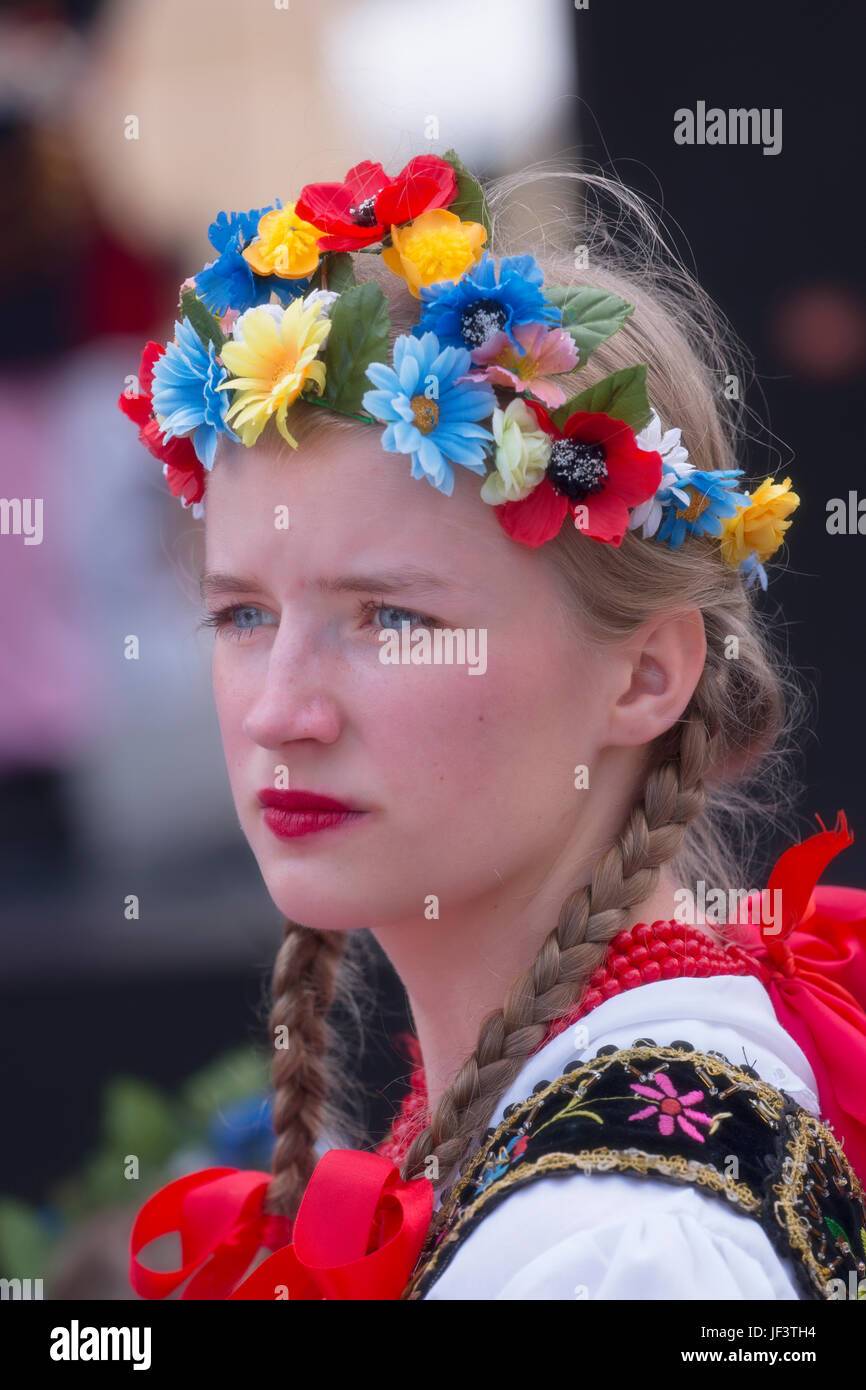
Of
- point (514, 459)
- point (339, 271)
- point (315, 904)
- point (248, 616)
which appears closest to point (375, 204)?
point (339, 271)

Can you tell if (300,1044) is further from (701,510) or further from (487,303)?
(487,303)

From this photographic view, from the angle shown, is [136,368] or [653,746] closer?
[653,746]

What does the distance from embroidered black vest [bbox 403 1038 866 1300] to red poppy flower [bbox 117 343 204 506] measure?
0.76 metres

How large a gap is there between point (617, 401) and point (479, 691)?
31 centimetres

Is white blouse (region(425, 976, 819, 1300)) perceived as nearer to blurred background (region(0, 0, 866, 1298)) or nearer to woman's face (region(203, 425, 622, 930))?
woman's face (region(203, 425, 622, 930))

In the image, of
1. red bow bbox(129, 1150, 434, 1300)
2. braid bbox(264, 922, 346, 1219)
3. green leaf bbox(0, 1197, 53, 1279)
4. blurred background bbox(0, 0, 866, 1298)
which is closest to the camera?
red bow bbox(129, 1150, 434, 1300)

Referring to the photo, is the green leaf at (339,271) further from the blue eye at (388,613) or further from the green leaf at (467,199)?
the blue eye at (388,613)

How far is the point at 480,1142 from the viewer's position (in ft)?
4.56

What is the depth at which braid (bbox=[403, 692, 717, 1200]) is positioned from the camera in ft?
4.58

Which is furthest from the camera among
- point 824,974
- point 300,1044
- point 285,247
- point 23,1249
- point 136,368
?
point 136,368

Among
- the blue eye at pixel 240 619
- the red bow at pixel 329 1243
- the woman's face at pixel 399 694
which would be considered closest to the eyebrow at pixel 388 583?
the woman's face at pixel 399 694

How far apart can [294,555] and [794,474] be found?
1.80 metres

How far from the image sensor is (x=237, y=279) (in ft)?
5.02

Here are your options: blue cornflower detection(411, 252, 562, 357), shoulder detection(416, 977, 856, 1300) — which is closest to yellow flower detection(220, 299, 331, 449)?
blue cornflower detection(411, 252, 562, 357)
